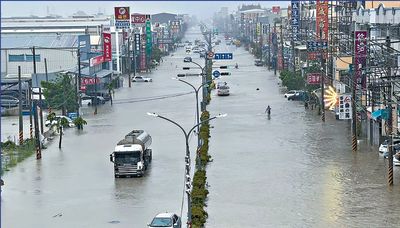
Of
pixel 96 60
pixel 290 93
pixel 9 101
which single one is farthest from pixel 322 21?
pixel 9 101

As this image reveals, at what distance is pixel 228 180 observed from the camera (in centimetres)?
2392

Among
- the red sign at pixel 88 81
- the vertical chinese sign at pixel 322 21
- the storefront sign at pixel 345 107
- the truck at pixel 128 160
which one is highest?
the vertical chinese sign at pixel 322 21

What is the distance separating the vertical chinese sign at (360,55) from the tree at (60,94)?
15009mm

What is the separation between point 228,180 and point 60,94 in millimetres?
19248

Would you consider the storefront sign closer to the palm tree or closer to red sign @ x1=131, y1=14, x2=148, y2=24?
the palm tree

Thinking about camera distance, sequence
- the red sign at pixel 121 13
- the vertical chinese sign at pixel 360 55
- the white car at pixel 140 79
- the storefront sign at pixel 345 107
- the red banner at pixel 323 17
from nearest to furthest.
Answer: the vertical chinese sign at pixel 360 55 → the storefront sign at pixel 345 107 → the red banner at pixel 323 17 → the white car at pixel 140 79 → the red sign at pixel 121 13

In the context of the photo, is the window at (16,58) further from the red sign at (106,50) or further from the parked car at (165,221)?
the parked car at (165,221)

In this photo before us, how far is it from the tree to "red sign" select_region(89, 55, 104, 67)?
39.2 feet

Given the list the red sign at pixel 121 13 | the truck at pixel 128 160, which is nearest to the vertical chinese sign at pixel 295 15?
the red sign at pixel 121 13

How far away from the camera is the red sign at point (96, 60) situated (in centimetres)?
5431

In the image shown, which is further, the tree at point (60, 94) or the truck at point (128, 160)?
the tree at point (60, 94)

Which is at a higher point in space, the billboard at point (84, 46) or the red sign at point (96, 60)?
the billboard at point (84, 46)

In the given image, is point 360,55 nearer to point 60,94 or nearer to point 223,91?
point 60,94

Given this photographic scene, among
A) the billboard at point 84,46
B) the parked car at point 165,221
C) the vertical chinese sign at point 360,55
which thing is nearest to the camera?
the parked car at point 165,221
